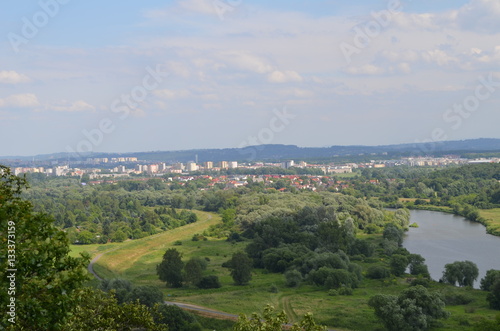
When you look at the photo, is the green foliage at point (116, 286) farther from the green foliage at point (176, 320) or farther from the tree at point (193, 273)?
the tree at point (193, 273)

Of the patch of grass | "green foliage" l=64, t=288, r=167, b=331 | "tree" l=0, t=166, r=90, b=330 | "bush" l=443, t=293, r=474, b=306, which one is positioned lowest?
"bush" l=443, t=293, r=474, b=306

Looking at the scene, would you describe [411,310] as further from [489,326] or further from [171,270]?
[171,270]

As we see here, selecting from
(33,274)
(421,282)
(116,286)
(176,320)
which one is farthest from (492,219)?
(33,274)

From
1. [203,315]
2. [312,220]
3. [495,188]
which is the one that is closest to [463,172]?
[495,188]

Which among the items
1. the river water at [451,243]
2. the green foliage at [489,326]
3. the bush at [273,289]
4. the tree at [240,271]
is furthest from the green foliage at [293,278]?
the green foliage at [489,326]

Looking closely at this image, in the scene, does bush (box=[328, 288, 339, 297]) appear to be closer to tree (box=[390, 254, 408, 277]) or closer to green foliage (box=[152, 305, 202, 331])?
tree (box=[390, 254, 408, 277])

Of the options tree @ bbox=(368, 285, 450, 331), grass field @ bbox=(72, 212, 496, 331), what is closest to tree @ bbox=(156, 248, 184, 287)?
grass field @ bbox=(72, 212, 496, 331)
